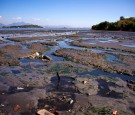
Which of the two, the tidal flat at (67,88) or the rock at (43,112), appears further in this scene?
the tidal flat at (67,88)

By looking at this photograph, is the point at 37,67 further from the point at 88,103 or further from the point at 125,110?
the point at 125,110

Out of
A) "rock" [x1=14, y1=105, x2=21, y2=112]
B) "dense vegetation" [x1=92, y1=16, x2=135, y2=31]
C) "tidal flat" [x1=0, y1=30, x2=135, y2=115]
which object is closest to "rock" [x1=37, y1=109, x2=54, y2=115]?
"tidal flat" [x1=0, y1=30, x2=135, y2=115]

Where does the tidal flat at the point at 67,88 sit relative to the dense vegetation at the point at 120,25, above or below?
below

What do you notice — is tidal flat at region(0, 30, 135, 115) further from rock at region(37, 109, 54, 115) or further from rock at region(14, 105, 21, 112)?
rock at region(37, 109, 54, 115)

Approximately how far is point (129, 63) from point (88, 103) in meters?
12.0

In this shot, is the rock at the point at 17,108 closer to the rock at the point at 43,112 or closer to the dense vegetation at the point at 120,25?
the rock at the point at 43,112

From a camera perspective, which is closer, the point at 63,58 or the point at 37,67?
the point at 37,67

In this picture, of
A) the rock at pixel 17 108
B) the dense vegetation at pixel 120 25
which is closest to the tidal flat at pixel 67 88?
the rock at pixel 17 108

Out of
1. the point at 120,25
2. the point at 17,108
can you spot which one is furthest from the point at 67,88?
the point at 120,25

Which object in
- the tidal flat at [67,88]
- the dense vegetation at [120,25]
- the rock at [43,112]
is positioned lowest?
the tidal flat at [67,88]

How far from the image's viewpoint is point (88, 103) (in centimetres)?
1114

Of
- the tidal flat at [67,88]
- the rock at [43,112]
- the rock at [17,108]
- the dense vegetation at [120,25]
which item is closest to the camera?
the rock at [43,112]

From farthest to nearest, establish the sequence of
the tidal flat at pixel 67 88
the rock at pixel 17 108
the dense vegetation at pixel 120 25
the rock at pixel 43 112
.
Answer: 1. the dense vegetation at pixel 120 25
2. the tidal flat at pixel 67 88
3. the rock at pixel 17 108
4. the rock at pixel 43 112

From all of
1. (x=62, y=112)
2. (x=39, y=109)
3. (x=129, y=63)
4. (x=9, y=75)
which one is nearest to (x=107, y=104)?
(x=62, y=112)
